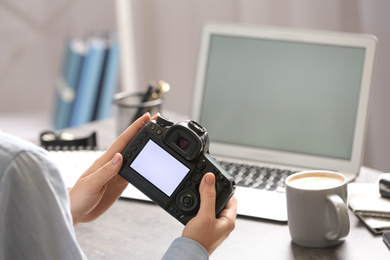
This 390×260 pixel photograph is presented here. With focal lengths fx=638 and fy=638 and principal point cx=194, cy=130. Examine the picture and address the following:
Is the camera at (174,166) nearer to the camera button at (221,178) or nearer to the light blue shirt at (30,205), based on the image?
the camera button at (221,178)

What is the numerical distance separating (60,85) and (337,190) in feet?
6.64

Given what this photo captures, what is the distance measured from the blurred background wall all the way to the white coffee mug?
→ 3.66 feet

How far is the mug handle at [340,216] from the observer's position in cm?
A: 88

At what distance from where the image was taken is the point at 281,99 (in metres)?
1.26

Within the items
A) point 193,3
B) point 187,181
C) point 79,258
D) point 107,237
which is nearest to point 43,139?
point 107,237

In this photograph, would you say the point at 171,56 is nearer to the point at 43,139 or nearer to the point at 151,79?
the point at 151,79

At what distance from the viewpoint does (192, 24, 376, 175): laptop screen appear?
1.20 meters

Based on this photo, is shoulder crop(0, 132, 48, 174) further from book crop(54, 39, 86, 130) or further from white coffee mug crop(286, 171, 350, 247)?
book crop(54, 39, 86, 130)

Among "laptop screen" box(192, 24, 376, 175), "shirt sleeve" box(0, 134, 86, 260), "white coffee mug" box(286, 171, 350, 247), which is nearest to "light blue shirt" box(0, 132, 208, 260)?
"shirt sleeve" box(0, 134, 86, 260)

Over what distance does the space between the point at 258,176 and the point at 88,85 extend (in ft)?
4.96

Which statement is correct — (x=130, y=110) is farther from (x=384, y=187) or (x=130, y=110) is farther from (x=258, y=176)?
(x=384, y=187)

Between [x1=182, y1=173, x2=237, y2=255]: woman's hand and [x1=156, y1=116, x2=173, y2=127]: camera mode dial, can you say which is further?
[x1=156, y1=116, x2=173, y2=127]: camera mode dial

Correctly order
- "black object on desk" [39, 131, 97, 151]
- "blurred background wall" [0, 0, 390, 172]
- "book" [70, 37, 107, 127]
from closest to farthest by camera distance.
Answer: "black object on desk" [39, 131, 97, 151] < "blurred background wall" [0, 0, 390, 172] < "book" [70, 37, 107, 127]

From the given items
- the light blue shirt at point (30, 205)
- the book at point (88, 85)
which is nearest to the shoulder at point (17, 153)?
the light blue shirt at point (30, 205)
